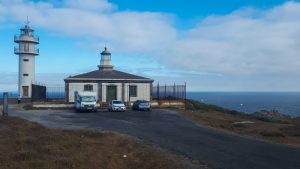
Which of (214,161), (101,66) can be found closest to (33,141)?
(214,161)

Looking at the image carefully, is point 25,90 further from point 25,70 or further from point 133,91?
point 133,91

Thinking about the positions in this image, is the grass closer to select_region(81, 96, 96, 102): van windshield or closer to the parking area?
the parking area

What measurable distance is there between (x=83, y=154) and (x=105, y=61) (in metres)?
44.5

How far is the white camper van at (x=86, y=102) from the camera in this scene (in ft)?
152

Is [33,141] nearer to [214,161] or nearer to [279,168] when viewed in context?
[214,161]

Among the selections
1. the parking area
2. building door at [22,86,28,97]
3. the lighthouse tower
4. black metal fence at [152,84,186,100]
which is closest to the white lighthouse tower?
building door at [22,86,28,97]

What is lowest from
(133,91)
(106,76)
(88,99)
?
(88,99)

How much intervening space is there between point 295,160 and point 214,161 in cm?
301

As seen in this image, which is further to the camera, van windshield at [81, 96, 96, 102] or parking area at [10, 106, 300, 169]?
van windshield at [81, 96, 96, 102]

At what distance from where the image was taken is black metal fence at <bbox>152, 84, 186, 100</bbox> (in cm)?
5834

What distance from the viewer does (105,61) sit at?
200 feet

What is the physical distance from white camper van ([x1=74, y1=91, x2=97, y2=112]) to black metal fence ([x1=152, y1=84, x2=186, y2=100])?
1413 cm

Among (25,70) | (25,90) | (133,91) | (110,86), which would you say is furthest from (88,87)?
(25,90)

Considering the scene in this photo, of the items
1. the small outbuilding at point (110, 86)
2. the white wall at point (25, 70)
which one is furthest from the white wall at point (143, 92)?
the white wall at point (25, 70)
